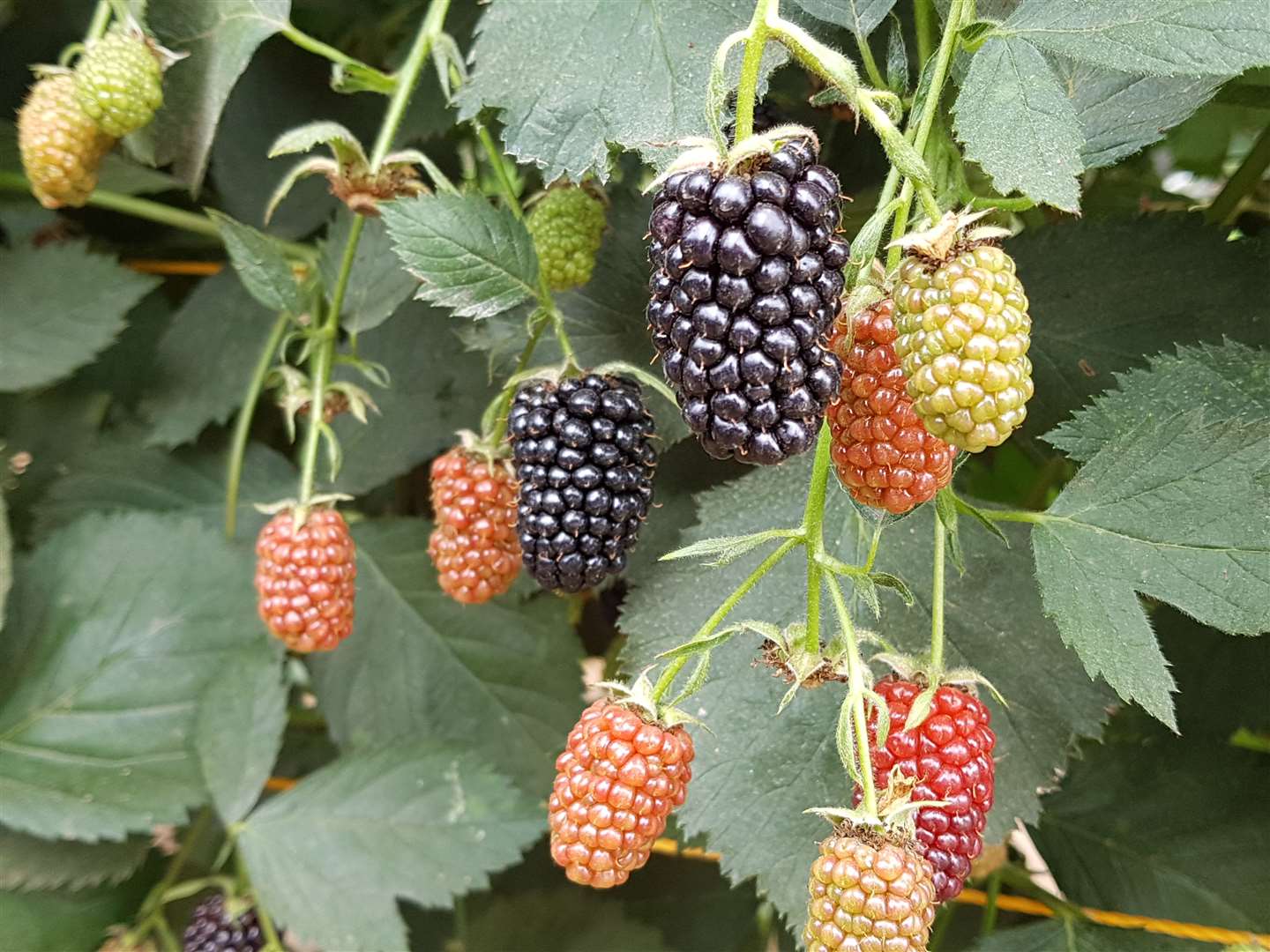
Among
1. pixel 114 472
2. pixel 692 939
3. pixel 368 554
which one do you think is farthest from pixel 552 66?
pixel 692 939

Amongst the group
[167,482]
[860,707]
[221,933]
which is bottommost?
[221,933]

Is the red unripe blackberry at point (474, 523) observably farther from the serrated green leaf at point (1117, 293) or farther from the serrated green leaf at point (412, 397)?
the serrated green leaf at point (1117, 293)

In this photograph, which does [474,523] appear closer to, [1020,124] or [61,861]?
[1020,124]

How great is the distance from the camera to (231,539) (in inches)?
50.4

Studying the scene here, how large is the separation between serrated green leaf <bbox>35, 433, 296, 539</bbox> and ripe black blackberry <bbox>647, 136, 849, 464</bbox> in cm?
98

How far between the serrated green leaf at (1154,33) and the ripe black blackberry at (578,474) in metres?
0.36

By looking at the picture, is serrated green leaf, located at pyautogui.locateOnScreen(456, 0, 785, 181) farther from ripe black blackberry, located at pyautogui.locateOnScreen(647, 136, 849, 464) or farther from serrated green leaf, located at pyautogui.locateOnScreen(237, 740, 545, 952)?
serrated green leaf, located at pyautogui.locateOnScreen(237, 740, 545, 952)

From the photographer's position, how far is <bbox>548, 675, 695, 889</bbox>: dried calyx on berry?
0.58 meters

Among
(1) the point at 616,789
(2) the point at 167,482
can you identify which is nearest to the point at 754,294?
(1) the point at 616,789

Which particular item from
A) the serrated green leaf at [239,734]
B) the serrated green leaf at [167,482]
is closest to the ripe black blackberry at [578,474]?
the serrated green leaf at [239,734]

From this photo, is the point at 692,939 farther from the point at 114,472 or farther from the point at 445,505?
the point at 114,472


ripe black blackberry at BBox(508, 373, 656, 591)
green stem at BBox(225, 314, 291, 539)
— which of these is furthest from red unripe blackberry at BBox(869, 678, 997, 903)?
green stem at BBox(225, 314, 291, 539)

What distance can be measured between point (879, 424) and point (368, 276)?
0.66 metres

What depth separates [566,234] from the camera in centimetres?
84
